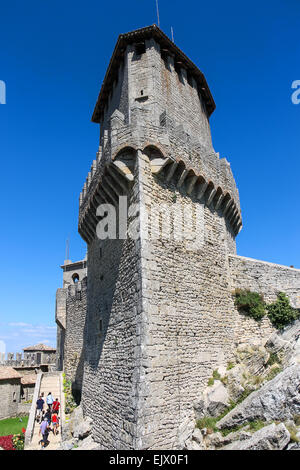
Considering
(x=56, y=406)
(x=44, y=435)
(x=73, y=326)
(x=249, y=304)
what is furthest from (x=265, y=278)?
(x=73, y=326)

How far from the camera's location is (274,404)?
23.2 ft

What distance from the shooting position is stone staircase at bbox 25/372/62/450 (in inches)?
456

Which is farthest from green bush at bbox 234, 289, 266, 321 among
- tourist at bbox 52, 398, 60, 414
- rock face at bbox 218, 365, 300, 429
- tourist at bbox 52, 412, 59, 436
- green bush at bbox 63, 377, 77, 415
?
tourist at bbox 52, 398, 60, 414

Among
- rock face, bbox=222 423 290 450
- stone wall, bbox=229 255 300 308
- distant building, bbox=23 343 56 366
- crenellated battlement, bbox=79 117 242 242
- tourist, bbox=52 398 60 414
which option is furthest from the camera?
distant building, bbox=23 343 56 366

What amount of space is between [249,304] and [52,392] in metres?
12.6

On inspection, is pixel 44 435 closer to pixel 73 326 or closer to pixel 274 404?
pixel 73 326

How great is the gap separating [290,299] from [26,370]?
28349 mm

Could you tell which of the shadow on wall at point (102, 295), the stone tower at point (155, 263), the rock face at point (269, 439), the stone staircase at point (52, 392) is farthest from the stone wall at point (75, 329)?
the rock face at point (269, 439)

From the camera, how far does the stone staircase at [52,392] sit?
1157cm

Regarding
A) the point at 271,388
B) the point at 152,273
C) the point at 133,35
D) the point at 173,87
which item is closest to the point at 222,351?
the point at 271,388

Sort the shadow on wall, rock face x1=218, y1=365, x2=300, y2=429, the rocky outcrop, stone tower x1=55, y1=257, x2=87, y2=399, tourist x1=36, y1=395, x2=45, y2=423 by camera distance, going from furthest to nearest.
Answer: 1. stone tower x1=55, y1=257, x2=87, y2=399
2. tourist x1=36, y1=395, x2=45, y2=423
3. the shadow on wall
4. rock face x1=218, y1=365, x2=300, y2=429
5. the rocky outcrop

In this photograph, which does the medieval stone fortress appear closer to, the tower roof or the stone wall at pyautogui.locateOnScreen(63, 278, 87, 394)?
the tower roof

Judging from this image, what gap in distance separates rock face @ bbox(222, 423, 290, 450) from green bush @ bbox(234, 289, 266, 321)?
5.28 metres

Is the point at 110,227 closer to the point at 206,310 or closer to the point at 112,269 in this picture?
the point at 112,269
